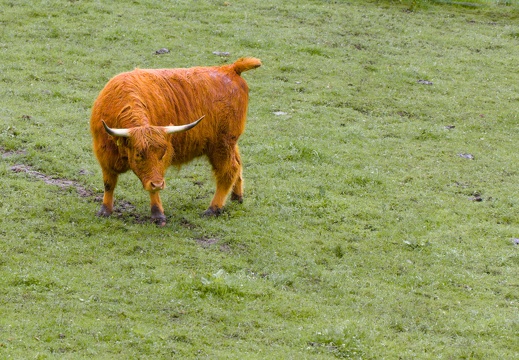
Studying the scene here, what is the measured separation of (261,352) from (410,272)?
2.87 m

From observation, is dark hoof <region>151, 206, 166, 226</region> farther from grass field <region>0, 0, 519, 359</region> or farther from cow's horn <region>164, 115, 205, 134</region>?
cow's horn <region>164, 115, 205, 134</region>

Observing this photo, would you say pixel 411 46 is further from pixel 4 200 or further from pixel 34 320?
pixel 34 320

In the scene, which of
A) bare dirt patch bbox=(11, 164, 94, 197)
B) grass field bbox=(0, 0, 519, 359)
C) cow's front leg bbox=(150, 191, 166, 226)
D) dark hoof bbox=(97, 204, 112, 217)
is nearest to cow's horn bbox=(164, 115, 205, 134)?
cow's front leg bbox=(150, 191, 166, 226)

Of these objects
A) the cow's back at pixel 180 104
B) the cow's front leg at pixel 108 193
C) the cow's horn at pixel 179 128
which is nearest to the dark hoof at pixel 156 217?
the cow's front leg at pixel 108 193

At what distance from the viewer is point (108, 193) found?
10.9 meters

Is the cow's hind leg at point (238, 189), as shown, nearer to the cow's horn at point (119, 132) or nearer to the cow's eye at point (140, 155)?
the cow's eye at point (140, 155)

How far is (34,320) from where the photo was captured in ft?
26.4

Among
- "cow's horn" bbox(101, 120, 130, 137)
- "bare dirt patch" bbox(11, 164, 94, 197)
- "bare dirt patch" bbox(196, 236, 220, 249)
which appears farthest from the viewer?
"bare dirt patch" bbox(11, 164, 94, 197)

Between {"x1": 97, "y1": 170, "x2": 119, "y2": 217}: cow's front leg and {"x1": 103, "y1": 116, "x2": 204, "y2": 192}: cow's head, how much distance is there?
61 centimetres

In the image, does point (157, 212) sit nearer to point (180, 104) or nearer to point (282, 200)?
point (180, 104)

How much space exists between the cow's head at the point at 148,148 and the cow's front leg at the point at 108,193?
1.99 ft

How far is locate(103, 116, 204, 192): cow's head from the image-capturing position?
10.0 m

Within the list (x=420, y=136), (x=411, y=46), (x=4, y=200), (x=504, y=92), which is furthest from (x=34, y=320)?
(x=411, y=46)

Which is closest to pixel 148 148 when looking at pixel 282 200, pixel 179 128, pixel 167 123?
pixel 179 128
